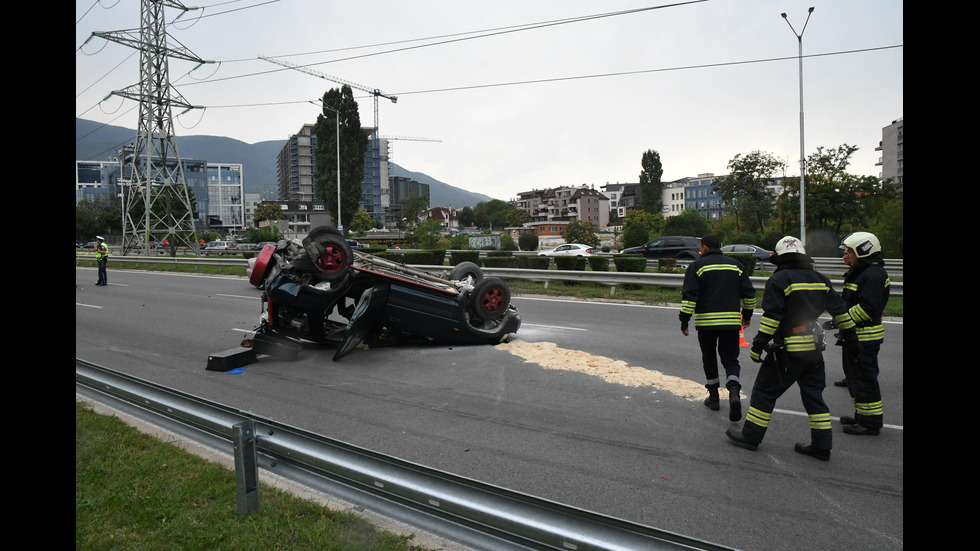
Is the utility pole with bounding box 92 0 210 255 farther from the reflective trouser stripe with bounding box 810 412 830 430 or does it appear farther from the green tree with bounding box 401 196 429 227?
the green tree with bounding box 401 196 429 227

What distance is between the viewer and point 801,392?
4.56 m

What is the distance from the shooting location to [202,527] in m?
3.35

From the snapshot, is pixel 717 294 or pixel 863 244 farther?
pixel 717 294

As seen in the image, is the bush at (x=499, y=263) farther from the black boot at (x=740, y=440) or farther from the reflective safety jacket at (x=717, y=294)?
the black boot at (x=740, y=440)

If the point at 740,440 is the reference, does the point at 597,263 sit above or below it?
above

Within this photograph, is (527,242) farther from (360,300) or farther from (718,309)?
(718,309)

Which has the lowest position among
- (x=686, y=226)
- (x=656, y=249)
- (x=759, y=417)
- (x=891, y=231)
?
(x=759, y=417)

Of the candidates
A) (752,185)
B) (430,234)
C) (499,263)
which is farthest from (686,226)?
(499,263)

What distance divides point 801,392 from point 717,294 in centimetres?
124

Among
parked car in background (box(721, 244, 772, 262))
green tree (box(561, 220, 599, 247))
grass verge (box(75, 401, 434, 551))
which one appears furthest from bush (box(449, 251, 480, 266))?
green tree (box(561, 220, 599, 247))

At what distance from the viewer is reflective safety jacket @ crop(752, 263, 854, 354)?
453cm

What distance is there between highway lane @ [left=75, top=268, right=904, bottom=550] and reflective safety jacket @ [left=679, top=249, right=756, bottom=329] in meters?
0.91

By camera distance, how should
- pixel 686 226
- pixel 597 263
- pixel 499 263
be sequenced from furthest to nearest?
pixel 686 226, pixel 499 263, pixel 597 263
